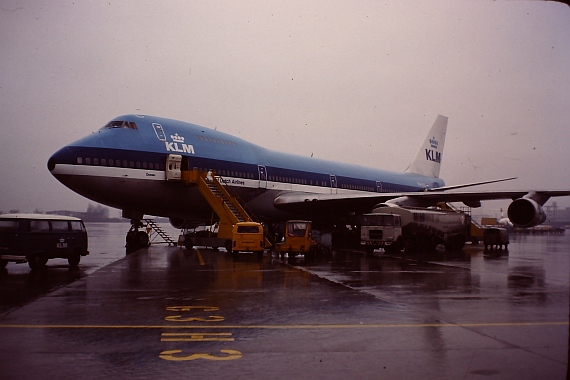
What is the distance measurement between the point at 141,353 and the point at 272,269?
46.0 ft

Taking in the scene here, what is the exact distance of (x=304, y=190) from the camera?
3972cm

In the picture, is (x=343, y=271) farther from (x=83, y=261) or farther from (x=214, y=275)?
(x=83, y=261)

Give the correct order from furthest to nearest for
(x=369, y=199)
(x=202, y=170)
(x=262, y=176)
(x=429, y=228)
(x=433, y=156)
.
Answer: (x=433, y=156)
(x=369, y=199)
(x=262, y=176)
(x=429, y=228)
(x=202, y=170)

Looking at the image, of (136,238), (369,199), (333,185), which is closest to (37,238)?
(136,238)

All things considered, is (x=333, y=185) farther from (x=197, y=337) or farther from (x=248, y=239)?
(x=197, y=337)

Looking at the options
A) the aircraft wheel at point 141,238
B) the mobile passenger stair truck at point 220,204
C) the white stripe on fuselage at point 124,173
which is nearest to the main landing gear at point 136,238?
the aircraft wheel at point 141,238

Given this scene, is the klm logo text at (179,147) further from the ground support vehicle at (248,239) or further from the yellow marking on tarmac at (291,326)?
the yellow marking on tarmac at (291,326)

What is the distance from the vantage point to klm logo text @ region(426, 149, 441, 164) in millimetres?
57312

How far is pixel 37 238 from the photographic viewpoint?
810 inches

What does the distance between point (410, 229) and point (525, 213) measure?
6.32 meters

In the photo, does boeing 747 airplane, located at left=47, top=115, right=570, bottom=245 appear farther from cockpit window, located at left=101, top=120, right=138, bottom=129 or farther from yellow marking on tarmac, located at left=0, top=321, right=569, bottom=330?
yellow marking on tarmac, located at left=0, top=321, right=569, bottom=330

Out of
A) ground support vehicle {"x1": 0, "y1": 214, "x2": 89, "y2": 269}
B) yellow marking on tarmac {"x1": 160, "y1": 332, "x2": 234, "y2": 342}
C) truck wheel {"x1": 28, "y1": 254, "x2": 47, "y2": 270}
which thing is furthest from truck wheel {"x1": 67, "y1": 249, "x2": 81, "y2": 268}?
yellow marking on tarmac {"x1": 160, "y1": 332, "x2": 234, "y2": 342}

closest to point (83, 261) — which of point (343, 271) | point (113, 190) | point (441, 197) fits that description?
point (113, 190)

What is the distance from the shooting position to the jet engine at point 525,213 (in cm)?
3054
